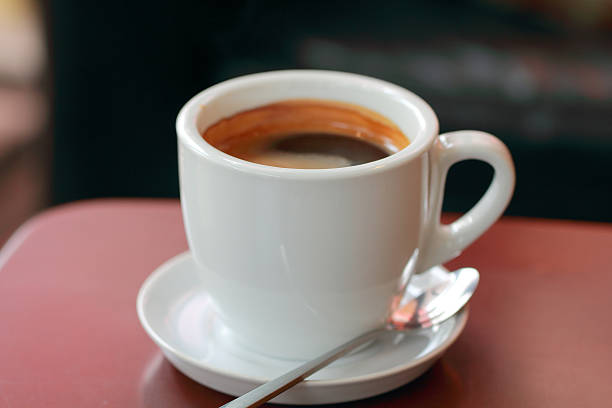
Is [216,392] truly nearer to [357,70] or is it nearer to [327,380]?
[327,380]

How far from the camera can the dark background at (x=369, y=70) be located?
1.36 meters

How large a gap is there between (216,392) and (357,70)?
38.1 inches

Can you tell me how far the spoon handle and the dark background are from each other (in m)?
0.91

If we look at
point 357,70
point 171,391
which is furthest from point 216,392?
point 357,70

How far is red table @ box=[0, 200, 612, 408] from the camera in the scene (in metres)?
0.52

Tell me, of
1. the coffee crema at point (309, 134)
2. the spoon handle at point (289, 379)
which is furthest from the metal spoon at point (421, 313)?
the coffee crema at point (309, 134)

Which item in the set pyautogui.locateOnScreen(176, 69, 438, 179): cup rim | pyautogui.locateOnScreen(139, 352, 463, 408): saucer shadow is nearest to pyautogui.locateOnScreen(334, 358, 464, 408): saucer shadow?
pyautogui.locateOnScreen(139, 352, 463, 408): saucer shadow

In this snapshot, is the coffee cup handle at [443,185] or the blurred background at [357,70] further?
the blurred background at [357,70]

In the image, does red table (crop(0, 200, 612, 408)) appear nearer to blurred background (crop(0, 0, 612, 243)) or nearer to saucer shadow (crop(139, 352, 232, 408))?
saucer shadow (crop(139, 352, 232, 408))

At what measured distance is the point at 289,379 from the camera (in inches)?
18.6

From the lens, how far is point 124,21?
1355 mm

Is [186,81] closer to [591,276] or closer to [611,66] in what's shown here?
[611,66]

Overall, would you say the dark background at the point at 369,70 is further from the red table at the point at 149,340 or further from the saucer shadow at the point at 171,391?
the saucer shadow at the point at 171,391

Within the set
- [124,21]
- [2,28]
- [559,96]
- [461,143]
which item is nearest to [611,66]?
[559,96]
